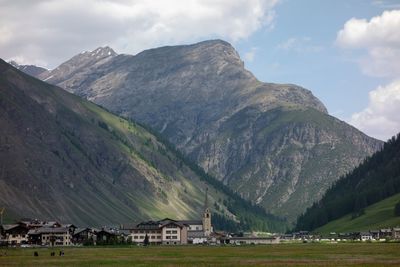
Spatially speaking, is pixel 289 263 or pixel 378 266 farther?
pixel 289 263

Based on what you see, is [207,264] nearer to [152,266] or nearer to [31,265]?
[152,266]

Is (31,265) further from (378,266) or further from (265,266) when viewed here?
(378,266)

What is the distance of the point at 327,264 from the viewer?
119375mm

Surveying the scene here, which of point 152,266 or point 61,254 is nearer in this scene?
point 152,266

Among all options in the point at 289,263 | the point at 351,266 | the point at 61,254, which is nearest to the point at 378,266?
the point at 351,266

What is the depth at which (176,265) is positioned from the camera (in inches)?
4656

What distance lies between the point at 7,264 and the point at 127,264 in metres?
19.3

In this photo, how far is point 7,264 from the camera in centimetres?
Result: 12144

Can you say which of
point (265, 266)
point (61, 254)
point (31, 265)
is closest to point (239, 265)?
point (265, 266)

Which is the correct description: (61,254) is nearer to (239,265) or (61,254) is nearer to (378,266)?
(239,265)

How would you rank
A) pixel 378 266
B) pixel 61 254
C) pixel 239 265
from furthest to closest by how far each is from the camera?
pixel 61 254
pixel 239 265
pixel 378 266

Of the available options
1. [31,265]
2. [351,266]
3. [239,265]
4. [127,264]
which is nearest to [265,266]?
[239,265]

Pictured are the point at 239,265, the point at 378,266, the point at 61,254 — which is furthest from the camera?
the point at 61,254

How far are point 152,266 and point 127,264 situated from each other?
8509 mm
